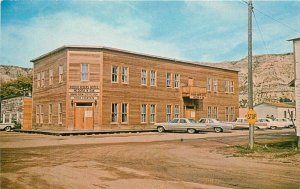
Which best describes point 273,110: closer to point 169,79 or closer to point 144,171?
point 169,79

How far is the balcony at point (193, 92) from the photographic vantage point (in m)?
39.8

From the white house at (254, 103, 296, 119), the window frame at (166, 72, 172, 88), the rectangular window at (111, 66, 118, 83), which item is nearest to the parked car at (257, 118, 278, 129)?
the window frame at (166, 72, 172, 88)

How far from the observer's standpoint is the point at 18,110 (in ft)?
144

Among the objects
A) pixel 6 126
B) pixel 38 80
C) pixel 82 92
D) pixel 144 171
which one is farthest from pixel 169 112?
pixel 144 171

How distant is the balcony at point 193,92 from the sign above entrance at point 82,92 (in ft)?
40.6

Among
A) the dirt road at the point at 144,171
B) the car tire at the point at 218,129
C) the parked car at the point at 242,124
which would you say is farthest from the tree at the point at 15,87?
the dirt road at the point at 144,171

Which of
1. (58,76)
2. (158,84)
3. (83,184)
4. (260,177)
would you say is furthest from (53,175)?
(158,84)

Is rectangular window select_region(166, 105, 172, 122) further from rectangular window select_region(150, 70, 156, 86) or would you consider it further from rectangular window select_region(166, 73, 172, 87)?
rectangular window select_region(150, 70, 156, 86)

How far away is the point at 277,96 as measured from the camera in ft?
405

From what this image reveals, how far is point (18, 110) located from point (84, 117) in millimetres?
16652

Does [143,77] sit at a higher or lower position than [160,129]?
higher

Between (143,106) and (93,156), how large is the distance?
22342 mm

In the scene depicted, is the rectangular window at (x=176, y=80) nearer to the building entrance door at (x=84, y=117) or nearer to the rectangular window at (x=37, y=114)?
the building entrance door at (x=84, y=117)

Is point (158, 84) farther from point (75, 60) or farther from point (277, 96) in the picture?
point (277, 96)
